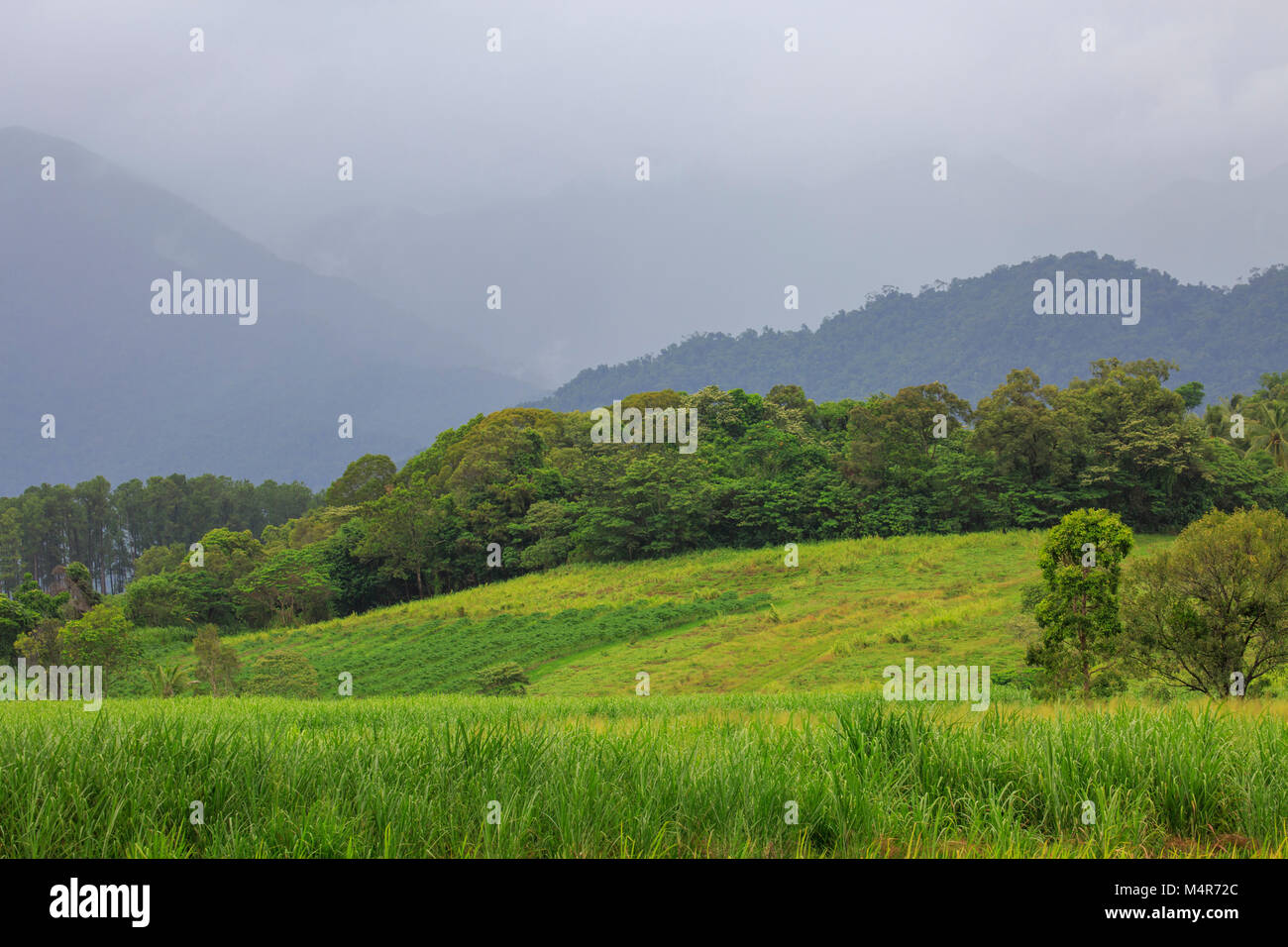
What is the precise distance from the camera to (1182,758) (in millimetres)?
3848

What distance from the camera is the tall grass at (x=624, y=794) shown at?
123 inches

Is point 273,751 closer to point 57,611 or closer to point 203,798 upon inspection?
point 203,798

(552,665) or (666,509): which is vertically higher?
(666,509)

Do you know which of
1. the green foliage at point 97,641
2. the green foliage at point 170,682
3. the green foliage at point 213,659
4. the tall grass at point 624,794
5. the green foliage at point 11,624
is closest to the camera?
the tall grass at point 624,794

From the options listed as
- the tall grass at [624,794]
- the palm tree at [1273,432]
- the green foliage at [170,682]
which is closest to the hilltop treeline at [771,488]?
the palm tree at [1273,432]

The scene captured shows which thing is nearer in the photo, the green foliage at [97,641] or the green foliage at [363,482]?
the green foliage at [97,641]

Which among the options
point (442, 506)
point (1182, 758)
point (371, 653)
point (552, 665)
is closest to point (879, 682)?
point (552, 665)

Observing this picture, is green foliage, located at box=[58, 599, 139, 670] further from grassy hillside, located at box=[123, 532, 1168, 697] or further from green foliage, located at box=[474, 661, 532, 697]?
green foliage, located at box=[474, 661, 532, 697]

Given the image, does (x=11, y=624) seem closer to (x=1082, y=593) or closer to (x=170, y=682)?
(x=170, y=682)

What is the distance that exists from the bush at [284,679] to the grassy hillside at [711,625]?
3.34 m

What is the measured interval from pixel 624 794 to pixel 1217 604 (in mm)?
15560

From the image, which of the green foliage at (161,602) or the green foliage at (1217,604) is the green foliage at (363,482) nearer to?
the green foliage at (161,602)

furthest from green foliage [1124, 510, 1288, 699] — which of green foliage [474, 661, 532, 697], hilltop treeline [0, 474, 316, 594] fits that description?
hilltop treeline [0, 474, 316, 594]
